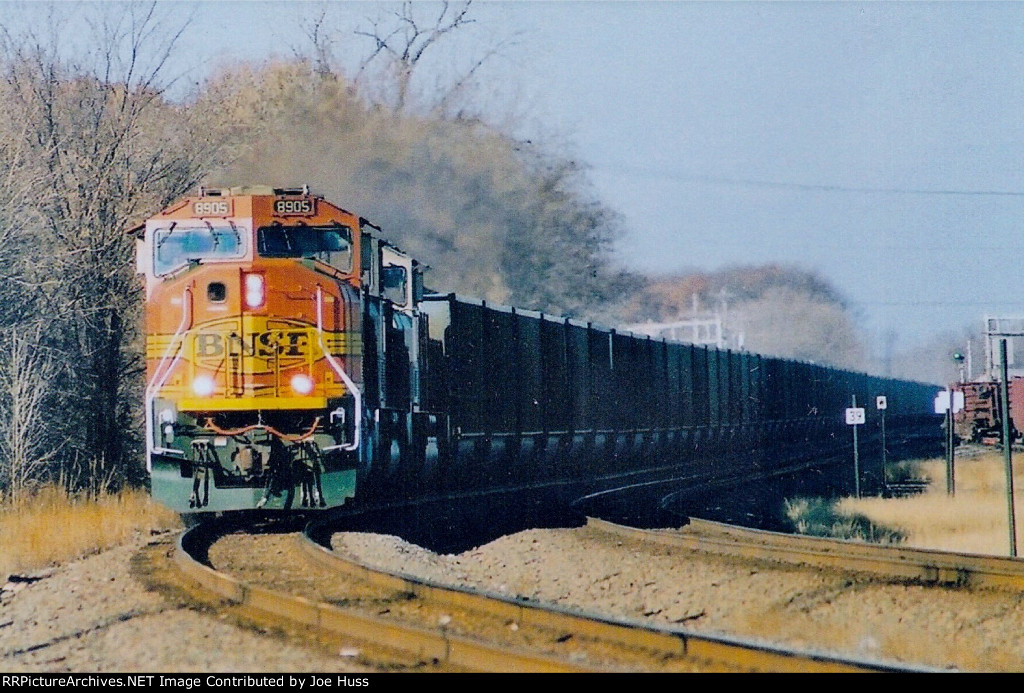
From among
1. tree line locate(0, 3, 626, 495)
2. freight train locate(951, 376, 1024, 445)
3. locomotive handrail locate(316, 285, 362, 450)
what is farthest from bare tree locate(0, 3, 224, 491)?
freight train locate(951, 376, 1024, 445)

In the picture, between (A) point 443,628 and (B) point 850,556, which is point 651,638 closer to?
(A) point 443,628

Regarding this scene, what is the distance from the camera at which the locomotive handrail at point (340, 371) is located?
1176cm

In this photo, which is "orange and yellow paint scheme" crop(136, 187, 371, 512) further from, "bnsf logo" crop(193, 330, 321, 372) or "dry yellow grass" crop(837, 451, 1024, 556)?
"dry yellow grass" crop(837, 451, 1024, 556)

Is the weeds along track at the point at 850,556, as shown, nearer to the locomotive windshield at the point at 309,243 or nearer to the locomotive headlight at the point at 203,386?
the locomotive windshield at the point at 309,243

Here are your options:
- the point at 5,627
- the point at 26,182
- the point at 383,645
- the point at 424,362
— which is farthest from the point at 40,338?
the point at 383,645

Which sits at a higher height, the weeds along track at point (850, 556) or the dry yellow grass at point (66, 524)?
the dry yellow grass at point (66, 524)

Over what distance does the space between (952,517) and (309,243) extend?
425 inches

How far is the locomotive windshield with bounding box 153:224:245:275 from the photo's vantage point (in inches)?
487

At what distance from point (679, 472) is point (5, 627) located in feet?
65.4

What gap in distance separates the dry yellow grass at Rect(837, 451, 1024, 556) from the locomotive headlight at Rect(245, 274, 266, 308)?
8.44 meters

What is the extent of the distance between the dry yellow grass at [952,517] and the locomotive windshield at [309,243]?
7.84 metres

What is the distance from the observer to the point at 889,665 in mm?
5234

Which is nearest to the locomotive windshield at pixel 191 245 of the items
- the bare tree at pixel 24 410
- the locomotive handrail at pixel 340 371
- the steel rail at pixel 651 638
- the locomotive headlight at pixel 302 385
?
the locomotive handrail at pixel 340 371

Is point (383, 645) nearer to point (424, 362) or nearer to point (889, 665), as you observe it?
point (889, 665)
